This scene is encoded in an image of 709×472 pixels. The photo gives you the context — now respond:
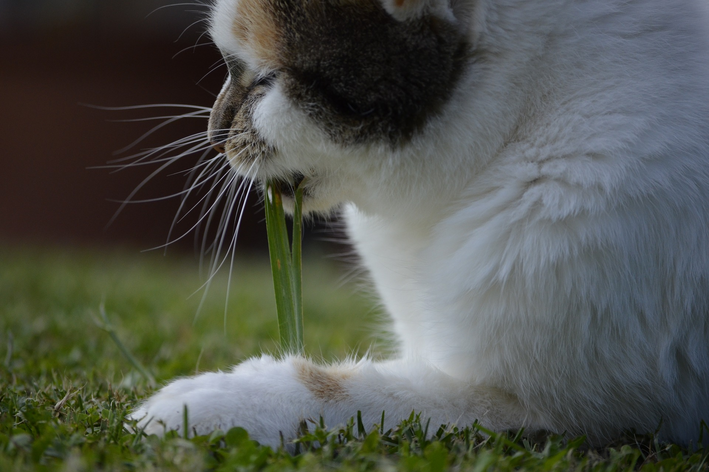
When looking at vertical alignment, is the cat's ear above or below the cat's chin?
above

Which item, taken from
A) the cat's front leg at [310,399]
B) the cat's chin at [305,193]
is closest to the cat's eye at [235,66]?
the cat's chin at [305,193]

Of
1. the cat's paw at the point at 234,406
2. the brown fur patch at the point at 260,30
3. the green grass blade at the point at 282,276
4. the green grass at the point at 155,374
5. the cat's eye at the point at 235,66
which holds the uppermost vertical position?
the brown fur patch at the point at 260,30

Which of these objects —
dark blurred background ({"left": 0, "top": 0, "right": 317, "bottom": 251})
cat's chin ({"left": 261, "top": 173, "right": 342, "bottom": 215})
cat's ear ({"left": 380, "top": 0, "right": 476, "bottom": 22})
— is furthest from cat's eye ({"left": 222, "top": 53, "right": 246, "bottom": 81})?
dark blurred background ({"left": 0, "top": 0, "right": 317, "bottom": 251})

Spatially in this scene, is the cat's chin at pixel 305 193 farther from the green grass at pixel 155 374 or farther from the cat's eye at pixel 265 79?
the green grass at pixel 155 374

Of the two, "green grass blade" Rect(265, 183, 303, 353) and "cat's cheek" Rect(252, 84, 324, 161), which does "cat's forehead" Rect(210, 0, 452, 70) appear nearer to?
"cat's cheek" Rect(252, 84, 324, 161)

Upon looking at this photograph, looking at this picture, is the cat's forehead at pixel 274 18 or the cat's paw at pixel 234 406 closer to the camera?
the cat's paw at pixel 234 406

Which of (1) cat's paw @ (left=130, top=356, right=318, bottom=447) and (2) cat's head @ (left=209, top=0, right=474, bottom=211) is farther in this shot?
(2) cat's head @ (left=209, top=0, right=474, bottom=211)

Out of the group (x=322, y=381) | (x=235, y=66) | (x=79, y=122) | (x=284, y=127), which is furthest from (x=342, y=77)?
(x=79, y=122)

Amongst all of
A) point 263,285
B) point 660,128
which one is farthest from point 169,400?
point 263,285

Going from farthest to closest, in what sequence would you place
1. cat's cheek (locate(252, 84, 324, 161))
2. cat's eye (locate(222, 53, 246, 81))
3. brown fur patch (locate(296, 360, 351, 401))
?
cat's eye (locate(222, 53, 246, 81)), cat's cheek (locate(252, 84, 324, 161)), brown fur patch (locate(296, 360, 351, 401))
